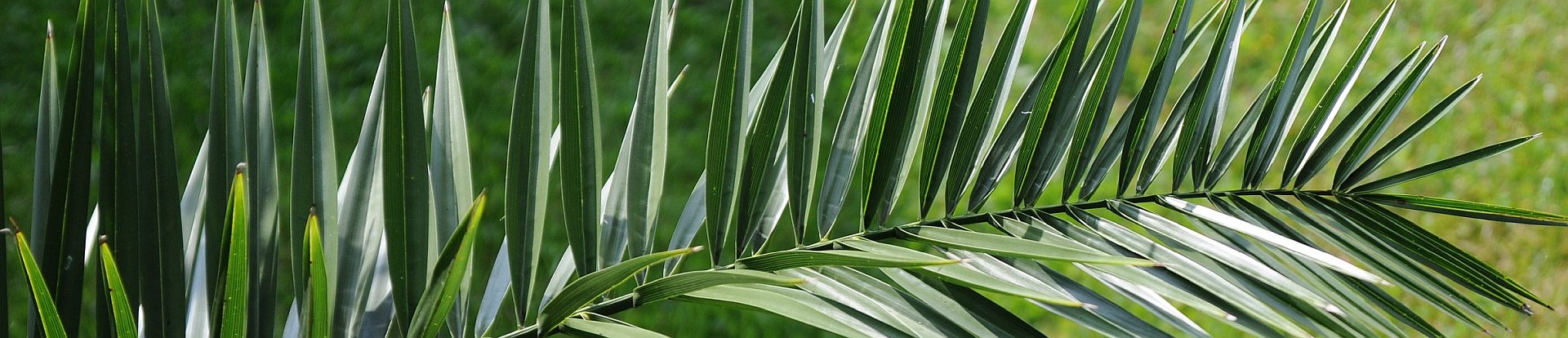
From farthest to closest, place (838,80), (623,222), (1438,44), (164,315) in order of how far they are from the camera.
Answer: (838,80)
(1438,44)
(623,222)
(164,315)

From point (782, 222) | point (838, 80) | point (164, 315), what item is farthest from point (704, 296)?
point (838, 80)

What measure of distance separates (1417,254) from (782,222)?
1.55 m

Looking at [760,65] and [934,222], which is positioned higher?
[760,65]

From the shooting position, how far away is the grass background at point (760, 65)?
2207 millimetres

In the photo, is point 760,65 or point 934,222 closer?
point 934,222

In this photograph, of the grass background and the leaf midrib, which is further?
the grass background

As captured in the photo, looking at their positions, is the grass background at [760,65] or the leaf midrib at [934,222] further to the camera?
the grass background at [760,65]

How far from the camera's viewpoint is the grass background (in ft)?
7.24

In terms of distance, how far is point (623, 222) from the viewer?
653mm

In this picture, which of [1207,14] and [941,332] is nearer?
[941,332]

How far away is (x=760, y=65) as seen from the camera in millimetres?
2482

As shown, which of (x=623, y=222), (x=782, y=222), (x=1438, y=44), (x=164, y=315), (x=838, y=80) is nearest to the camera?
(x=164, y=315)

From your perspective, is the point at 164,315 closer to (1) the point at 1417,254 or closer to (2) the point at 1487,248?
(1) the point at 1417,254

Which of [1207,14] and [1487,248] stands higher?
[1207,14]
